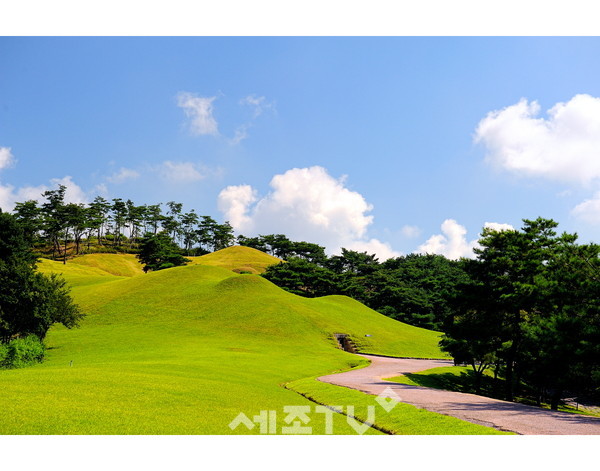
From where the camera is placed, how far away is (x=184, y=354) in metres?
53.4

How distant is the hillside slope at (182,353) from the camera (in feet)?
61.2

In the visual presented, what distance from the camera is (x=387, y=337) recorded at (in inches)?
3381

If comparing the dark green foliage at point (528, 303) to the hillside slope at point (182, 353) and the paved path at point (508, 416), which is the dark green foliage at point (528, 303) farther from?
the hillside slope at point (182, 353)

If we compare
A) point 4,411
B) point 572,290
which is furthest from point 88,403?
point 572,290

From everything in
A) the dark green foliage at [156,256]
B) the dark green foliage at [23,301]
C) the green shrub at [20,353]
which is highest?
the dark green foliage at [156,256]

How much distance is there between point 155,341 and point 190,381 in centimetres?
3846

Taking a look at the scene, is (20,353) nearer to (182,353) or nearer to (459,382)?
(182,353)

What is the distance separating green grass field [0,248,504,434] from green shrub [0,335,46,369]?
5.83 feet

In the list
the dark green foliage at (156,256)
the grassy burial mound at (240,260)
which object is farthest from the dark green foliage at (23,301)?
the grassy burial mound at (240,260)

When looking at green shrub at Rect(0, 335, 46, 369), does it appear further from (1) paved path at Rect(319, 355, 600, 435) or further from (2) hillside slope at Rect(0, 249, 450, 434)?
(1) paved path at Rect(319, 355, 600, 435)

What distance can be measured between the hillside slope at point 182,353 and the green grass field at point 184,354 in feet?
0.39

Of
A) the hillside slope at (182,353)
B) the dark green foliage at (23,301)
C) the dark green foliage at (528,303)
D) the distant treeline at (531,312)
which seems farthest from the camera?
the dark green foliage at (23,301)

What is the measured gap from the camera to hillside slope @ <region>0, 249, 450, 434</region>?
18.7 metres

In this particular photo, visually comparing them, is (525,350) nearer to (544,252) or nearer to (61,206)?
(544,252)
